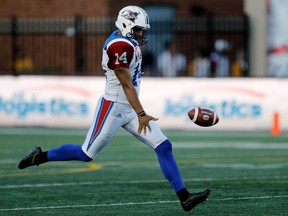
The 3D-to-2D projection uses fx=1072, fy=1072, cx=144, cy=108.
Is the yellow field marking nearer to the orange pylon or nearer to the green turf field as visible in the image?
the green turf field

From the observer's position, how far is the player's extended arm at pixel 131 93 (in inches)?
369

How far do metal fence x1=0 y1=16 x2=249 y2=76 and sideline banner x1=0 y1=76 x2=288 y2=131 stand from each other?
34.2 inches

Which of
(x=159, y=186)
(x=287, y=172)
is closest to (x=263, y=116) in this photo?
(x=287, y=172)

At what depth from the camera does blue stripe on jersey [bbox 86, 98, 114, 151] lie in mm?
9805

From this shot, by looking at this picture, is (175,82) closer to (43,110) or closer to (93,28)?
(43,110)

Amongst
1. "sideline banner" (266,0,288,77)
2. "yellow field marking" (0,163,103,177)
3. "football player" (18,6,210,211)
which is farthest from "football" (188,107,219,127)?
"sideline banner" (266,0,288,77)

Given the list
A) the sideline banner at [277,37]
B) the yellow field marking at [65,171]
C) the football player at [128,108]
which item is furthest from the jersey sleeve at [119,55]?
the sideline banner at [277,37]

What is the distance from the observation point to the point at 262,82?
20781 mm

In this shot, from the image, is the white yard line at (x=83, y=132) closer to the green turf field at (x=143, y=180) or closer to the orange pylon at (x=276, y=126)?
the orange pylon at (x=276, y=126)

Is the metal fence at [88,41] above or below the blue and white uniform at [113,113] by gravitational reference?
below

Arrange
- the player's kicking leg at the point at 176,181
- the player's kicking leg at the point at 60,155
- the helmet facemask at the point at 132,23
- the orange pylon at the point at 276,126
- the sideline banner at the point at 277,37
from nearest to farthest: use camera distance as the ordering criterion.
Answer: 1. the player's kicking leg at the point at 176,181
2. the helmet facemask at the point at 132,23
3. the player's kicking leg at the point at 60,155
4. the orange pylon at the point at 276,126
5. the sideline banner at the point at 277,37

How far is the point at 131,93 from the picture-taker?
9.38 m

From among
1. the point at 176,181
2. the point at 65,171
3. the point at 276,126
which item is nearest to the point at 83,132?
the point at 276,126

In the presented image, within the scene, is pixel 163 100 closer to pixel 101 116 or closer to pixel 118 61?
pixel 101 116
